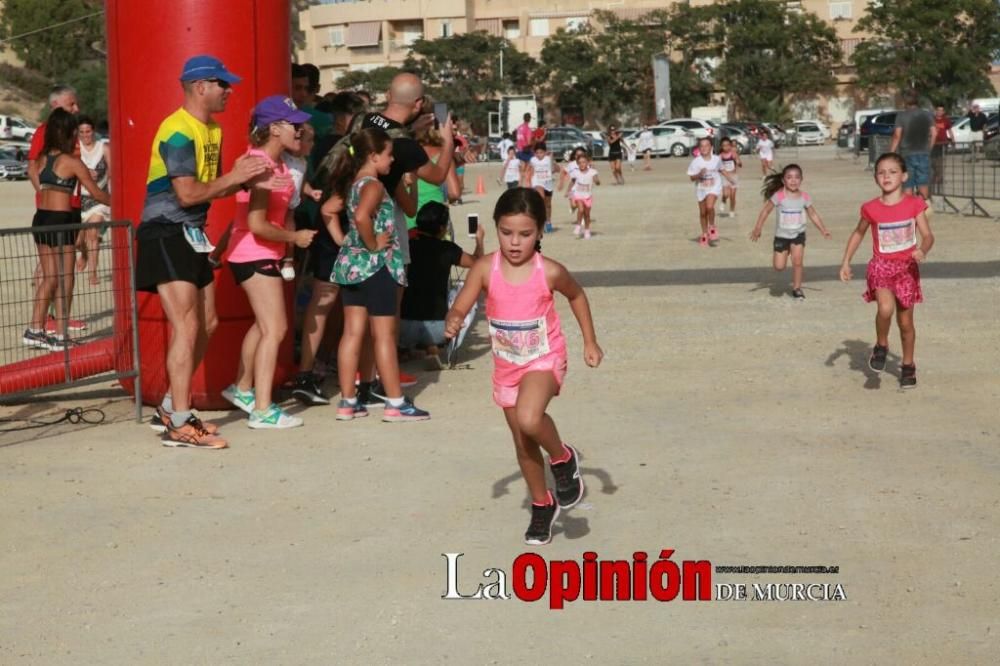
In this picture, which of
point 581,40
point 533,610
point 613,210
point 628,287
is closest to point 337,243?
point 533,610

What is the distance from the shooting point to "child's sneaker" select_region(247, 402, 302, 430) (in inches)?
313

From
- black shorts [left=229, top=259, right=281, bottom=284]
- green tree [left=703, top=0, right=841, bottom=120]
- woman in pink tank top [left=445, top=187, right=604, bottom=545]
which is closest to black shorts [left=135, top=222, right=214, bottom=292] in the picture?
black shorts [left=229, top=259, right=281, bottom=284]

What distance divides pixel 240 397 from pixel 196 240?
3.67 ft

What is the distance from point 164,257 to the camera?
24.1ft

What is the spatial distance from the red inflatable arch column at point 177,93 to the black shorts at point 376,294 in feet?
2.50

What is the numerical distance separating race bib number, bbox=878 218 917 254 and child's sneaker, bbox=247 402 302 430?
347 cm

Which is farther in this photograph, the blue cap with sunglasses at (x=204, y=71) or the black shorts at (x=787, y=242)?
the black shorts at (x=787, y=242)

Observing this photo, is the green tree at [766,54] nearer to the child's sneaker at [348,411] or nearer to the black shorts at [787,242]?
the black shorts at [787,242]

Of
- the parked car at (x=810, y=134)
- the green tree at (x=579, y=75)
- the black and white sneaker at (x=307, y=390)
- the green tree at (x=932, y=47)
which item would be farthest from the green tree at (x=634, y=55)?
the black and white sneaker at (x=307, y=390)

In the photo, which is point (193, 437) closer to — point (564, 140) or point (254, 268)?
point (254, 268)

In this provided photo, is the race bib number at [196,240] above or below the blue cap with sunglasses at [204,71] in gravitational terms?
below

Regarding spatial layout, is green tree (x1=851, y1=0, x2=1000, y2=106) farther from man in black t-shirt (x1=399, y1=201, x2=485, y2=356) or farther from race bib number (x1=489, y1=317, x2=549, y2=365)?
race bib number (x1=489, y1=317, x2=549, y2=365)

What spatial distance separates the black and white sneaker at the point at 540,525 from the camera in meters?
5.73

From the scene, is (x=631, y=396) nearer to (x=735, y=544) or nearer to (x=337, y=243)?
(x=337, y=243)
